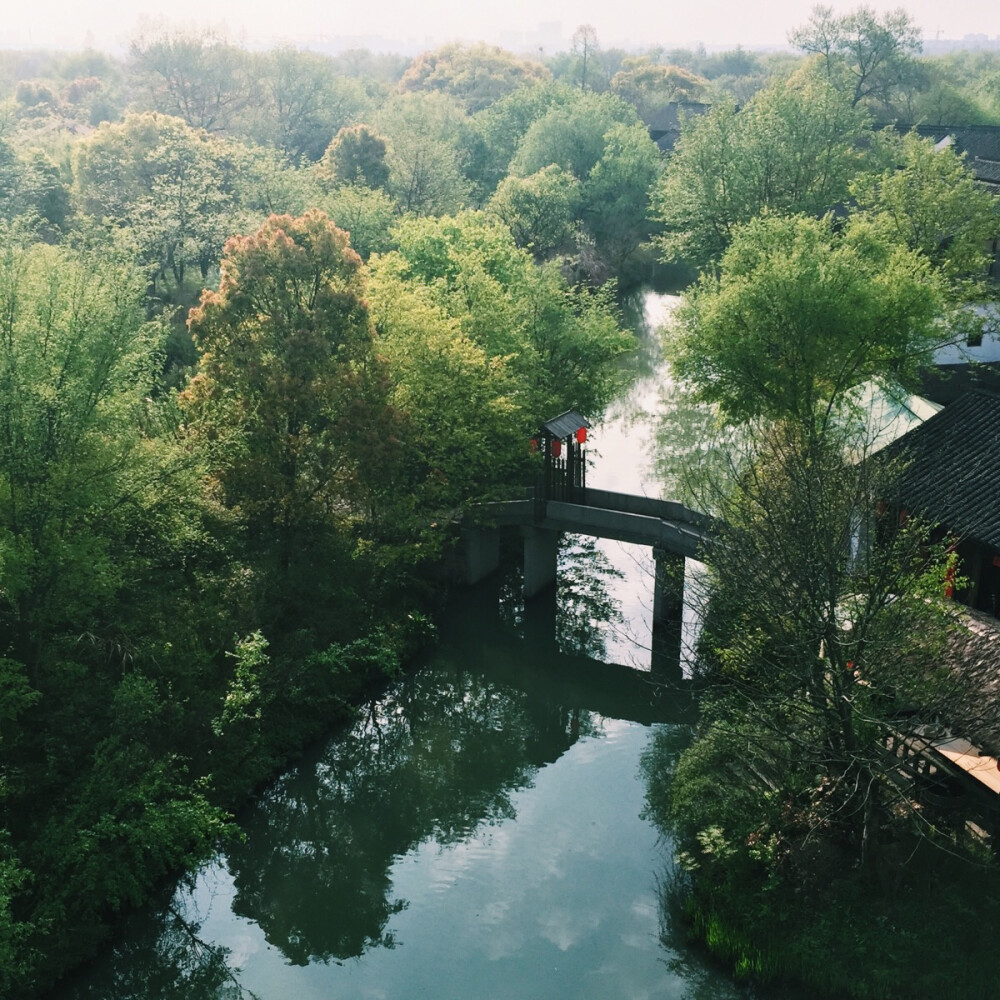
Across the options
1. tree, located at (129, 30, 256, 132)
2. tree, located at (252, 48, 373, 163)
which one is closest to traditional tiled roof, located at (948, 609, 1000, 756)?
tree, located at (252, 48, 373, 163)

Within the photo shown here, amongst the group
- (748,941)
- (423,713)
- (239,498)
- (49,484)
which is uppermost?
(49,484)

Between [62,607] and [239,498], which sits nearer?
[62,607]

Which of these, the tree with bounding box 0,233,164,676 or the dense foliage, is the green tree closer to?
the dense foliage

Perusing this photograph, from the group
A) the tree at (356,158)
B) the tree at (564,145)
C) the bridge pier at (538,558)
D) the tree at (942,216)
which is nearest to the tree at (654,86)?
the tree at (564,145)

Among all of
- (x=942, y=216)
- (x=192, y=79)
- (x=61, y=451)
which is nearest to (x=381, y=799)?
(x=61, y=451)

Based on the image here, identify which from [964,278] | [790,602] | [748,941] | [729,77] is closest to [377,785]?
[748,941]

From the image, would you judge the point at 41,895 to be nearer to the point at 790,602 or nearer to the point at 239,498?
the point at 239,498

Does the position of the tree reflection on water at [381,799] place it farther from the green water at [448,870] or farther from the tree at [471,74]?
the tree at [471,74]
